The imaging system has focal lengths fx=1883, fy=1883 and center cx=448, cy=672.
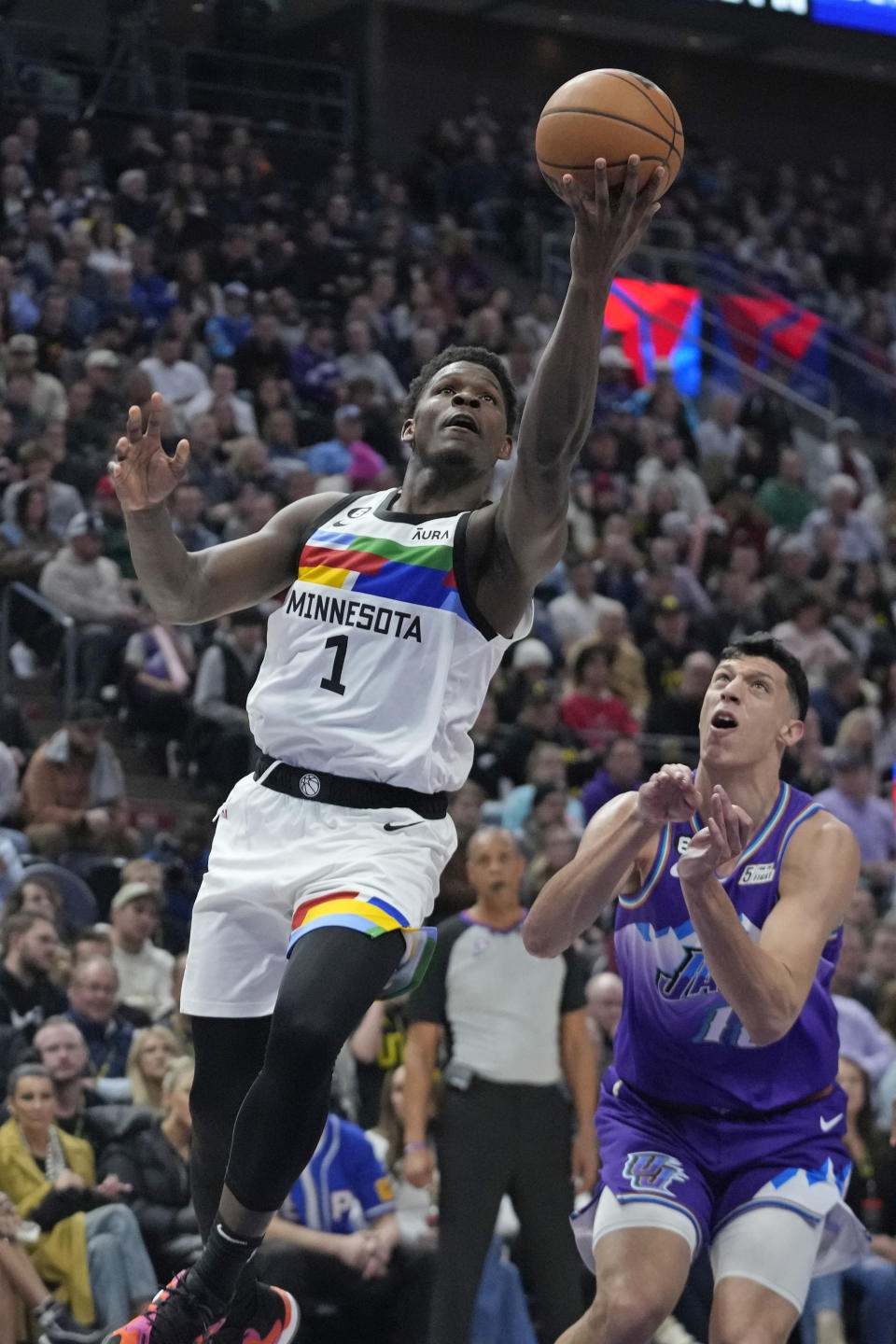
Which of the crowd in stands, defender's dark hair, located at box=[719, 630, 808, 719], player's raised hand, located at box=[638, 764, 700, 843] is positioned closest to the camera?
player's raised hand, located at box=[638, 764, 700, 843]

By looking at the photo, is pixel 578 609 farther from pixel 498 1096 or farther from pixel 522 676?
pixel 498 1096

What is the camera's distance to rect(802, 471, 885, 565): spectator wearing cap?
55.7 ft

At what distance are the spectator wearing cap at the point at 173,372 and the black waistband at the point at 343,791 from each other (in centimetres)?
977

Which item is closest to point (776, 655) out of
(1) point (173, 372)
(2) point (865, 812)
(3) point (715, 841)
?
(3) point (715, 841)

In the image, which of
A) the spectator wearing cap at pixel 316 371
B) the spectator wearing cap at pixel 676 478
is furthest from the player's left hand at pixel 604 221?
the spectator wearing cap at pixel 676 478

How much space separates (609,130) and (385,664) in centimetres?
139

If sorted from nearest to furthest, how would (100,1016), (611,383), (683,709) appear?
(100,1016) → (683,709) → (611,383)

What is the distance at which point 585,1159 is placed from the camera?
8289 millimetres

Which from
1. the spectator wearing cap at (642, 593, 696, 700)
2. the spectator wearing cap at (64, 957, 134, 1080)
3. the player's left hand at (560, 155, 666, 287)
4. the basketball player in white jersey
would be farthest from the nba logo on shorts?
the spectator wearing cap at (642, 593, 696, 700)

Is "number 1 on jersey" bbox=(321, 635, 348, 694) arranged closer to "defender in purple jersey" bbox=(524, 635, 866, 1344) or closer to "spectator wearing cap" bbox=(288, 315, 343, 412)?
"defender in purple jersey" bbox=(524, 635, 866, 1344)

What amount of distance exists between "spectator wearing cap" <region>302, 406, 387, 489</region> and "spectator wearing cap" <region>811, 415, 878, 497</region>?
556 cm

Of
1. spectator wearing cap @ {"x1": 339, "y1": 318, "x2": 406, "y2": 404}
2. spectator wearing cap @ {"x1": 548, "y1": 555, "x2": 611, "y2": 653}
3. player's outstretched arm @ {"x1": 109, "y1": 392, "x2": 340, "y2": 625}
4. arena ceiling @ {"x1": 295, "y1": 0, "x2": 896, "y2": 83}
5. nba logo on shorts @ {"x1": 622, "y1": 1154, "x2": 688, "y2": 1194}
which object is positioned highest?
arena ceiling @ {"x1": 295, "y1": 0, "x2": 896, "y2": 83}

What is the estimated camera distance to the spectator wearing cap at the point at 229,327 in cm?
1584

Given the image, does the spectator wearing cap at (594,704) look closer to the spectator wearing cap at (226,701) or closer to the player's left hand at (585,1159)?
the spectator wearing cap at (226,701)
